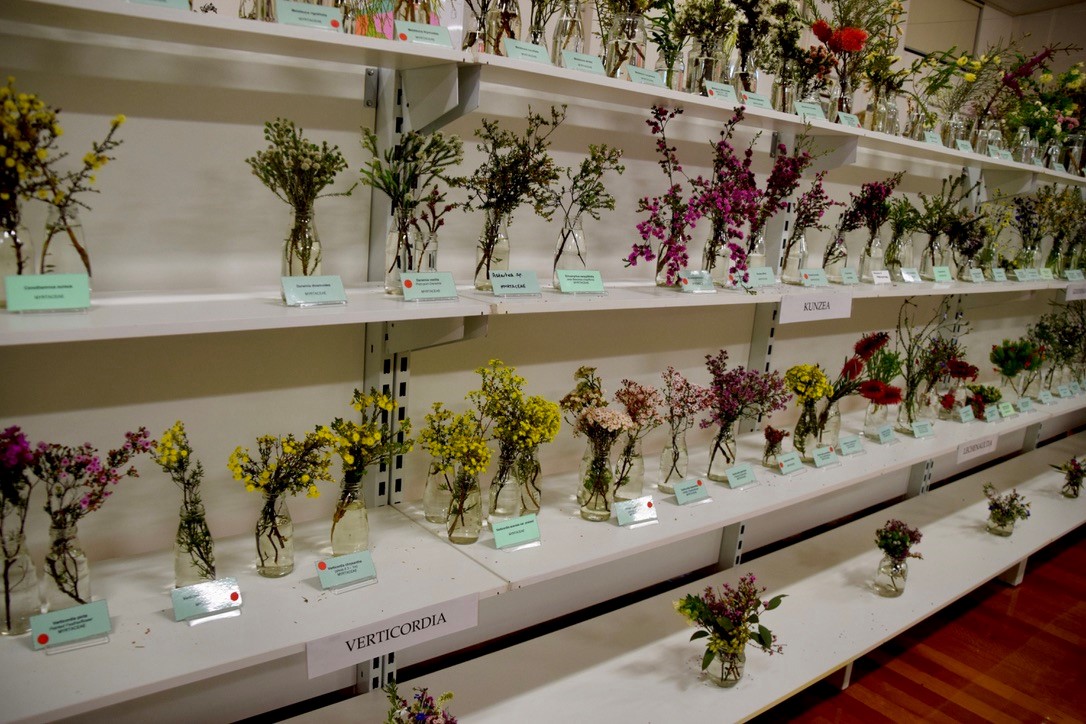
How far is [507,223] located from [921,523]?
7.47ft

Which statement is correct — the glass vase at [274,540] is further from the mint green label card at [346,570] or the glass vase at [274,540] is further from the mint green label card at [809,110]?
the mint green label card at [809,110]

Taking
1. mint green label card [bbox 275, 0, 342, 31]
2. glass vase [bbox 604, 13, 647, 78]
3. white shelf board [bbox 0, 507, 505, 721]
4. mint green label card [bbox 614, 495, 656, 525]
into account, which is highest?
glass vase [bbox 604, 13, 647, 78]

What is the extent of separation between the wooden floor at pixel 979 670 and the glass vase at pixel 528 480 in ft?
3.06

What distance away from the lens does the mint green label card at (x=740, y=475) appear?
213 centimetres

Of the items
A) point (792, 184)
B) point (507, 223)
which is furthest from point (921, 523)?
point (507, 223)

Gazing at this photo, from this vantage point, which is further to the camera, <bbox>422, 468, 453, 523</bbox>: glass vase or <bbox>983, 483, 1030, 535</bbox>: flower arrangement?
<bbox>983, 483, 1030, 535</bbox>: flower arrangement

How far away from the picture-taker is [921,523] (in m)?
3.05

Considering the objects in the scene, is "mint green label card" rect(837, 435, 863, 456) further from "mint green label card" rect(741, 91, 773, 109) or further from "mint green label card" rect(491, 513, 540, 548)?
"mint green label card" rect(491, 513, 540, 548)

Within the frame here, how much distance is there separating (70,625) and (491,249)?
102 centimetres

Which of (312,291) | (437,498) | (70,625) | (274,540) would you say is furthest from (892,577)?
(70,625)

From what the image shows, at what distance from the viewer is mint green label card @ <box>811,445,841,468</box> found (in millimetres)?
2354

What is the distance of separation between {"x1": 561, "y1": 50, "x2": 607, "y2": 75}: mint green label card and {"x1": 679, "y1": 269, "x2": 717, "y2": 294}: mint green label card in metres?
0.57

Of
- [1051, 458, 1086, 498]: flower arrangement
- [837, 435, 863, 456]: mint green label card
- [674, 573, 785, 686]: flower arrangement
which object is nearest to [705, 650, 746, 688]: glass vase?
[674, 573, 785, 686]: flower arrangement

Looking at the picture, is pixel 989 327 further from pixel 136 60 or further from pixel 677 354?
pixel 136 60
